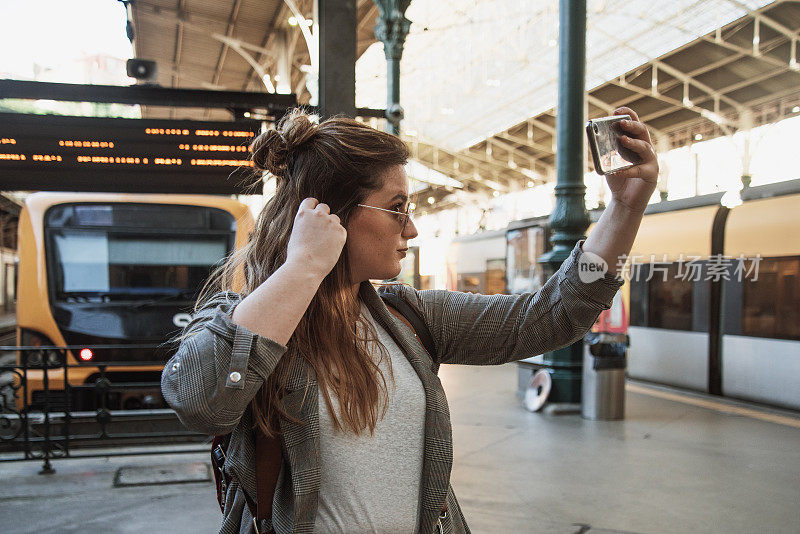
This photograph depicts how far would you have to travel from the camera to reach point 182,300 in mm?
6738

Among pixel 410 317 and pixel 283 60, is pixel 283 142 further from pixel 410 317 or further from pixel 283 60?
pixel 283 60

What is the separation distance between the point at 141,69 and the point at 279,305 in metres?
5.77

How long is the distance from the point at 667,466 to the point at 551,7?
16.8 metres

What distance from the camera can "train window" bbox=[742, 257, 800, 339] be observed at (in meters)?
7.80

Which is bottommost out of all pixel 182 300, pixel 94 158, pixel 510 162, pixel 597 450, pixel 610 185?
pixel 597 450

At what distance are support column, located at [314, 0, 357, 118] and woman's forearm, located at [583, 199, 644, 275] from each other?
9.38ft

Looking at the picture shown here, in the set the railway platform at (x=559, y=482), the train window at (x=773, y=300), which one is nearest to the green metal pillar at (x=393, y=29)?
the train window at (x=773, y=300)

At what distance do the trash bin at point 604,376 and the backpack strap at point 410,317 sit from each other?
20.1 ft

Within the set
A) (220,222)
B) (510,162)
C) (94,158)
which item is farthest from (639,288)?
(510,162)

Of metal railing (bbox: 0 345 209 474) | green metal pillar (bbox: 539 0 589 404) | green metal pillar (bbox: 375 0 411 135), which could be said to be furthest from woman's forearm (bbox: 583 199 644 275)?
green metal pillar (bbox: 375 0 411 135)

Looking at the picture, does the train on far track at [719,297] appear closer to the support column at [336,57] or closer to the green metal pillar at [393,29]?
the green metal pillar at [393,29]

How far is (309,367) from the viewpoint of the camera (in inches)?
48.7

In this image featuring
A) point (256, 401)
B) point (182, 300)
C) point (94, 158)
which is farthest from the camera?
point (182, 300)

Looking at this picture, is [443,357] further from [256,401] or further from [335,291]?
[256,401]
